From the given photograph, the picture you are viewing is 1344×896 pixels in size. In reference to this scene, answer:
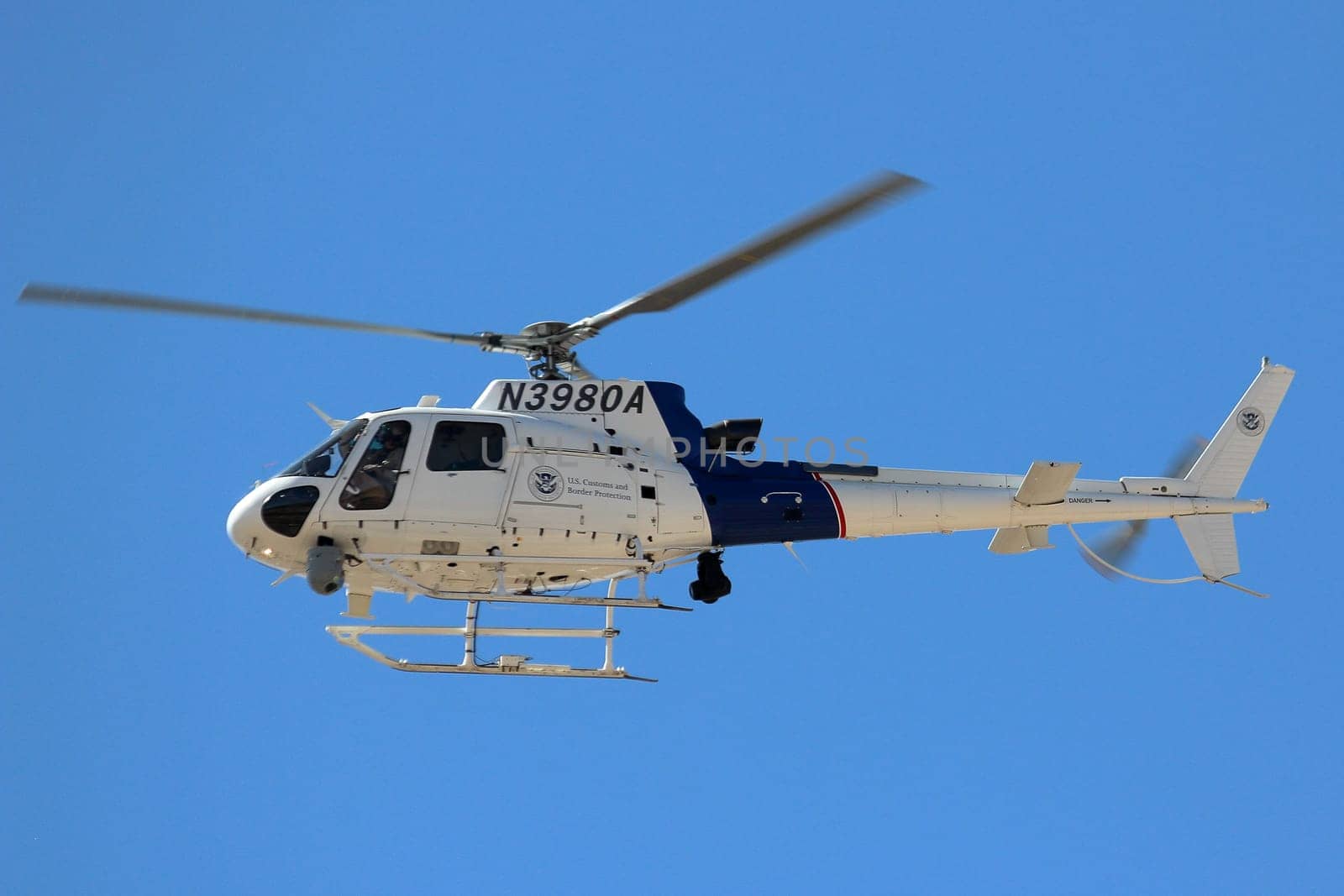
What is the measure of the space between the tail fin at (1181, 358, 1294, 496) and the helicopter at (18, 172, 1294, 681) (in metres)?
0.35

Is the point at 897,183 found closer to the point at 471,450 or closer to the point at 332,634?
the point at 471,450

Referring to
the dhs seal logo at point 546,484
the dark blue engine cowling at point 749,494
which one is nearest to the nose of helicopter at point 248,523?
the dhs seal logo at point 546,484

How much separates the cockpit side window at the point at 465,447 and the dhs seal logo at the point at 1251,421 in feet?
24.3

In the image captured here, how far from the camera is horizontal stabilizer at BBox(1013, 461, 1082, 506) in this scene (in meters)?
13.8

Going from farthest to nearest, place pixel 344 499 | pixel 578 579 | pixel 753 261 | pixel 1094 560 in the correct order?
1. pixel 1094 560
2. pixel 578 579
3. pixel 344 499
4. pixel 753 261

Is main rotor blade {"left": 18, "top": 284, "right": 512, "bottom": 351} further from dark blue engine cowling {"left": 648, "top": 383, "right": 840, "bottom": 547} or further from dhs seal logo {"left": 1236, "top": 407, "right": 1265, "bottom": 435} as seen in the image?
dhs seal logo {"left": 1236, "top": 407, "right": 1265, "bottom": 435}

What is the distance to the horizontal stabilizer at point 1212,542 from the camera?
48.1 feet

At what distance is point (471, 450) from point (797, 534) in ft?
9.87

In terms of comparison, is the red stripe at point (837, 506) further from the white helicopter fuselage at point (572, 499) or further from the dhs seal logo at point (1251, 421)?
the dhs seal logo at point (1251, 421)

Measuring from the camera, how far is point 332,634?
1291cm

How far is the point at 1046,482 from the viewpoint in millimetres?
13906

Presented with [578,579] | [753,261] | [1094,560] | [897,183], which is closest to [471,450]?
[578,579]

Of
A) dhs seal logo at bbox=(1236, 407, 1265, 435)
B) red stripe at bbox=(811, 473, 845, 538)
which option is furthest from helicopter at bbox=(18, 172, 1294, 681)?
dhs seal logo at bbox=(1236, 407, 1265, 435)

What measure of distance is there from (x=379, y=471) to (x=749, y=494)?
3216mm
